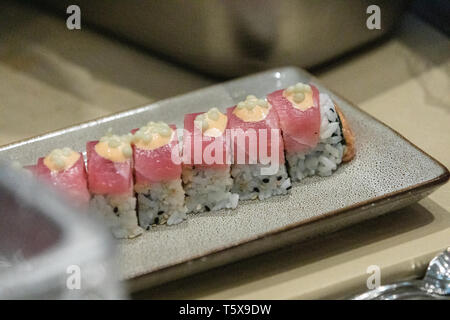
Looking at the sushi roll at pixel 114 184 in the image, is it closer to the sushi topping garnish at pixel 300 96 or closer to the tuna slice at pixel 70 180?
the tuna slice at pixel 70 180

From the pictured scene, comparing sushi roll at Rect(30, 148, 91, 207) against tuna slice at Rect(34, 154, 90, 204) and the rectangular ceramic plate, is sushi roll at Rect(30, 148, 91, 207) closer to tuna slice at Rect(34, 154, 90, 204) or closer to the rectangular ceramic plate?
tuna slice at Rect(34, 154, 90, 204)

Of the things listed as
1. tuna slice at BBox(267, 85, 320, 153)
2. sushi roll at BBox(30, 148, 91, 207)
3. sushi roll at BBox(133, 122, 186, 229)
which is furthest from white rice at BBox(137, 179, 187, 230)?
tuna slice at BBox(267, 85, 320, 153)

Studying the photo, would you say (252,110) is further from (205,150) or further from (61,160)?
(61,160)

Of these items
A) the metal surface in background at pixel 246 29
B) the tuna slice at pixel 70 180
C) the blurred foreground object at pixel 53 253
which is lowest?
the blurred foreground object at pixel 53 253

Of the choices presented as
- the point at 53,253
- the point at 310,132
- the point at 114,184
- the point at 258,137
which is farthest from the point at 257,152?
the point at 53,253

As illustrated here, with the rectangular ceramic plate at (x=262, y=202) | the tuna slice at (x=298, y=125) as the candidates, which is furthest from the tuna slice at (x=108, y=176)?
the tuna slice at (x=298, y=125)
